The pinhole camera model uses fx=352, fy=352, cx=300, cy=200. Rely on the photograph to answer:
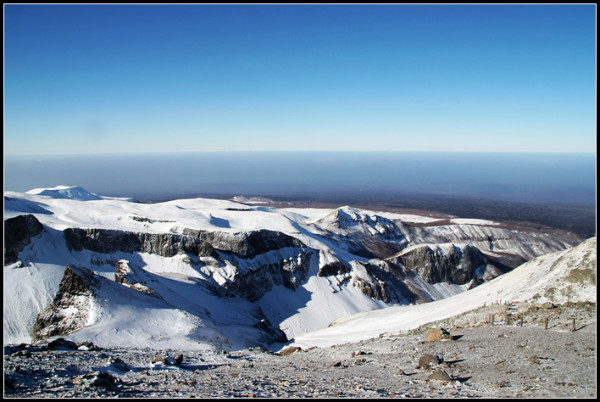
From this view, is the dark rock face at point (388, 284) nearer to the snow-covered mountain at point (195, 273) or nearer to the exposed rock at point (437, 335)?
the snow-covered mountain at point (195, 273)

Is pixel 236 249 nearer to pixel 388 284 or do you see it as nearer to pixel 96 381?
pixel 388 284

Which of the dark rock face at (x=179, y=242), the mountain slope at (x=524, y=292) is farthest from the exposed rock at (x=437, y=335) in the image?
the dark rock face at (x=179, y=242)

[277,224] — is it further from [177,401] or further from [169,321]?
[177,401]

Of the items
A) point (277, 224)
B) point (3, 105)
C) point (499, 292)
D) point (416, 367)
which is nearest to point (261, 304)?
point (277, 224)

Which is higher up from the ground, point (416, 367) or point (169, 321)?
point (416, 367)

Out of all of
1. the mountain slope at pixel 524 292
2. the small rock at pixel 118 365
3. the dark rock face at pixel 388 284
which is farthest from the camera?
the dark rock face at pixel 388 284

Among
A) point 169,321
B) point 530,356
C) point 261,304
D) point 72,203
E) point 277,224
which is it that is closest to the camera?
point 530,356
